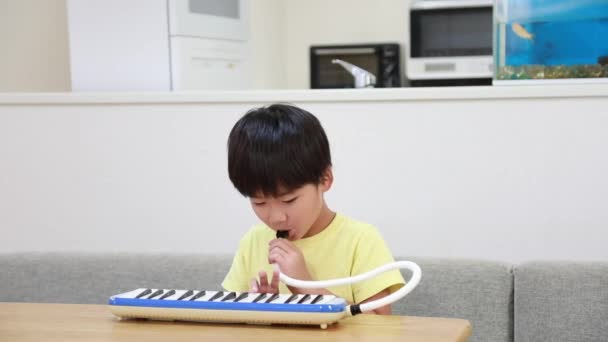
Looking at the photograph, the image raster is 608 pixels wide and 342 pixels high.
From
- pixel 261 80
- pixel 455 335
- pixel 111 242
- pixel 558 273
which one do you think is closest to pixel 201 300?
pixel 455 335

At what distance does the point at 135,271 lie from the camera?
1.91m

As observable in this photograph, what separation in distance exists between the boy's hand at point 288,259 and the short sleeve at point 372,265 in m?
0.10

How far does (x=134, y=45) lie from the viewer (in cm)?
294

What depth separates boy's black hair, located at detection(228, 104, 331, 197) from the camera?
1.39 metres

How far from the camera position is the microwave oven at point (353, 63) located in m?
4.36

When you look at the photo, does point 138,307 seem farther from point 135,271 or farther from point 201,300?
point 135,271

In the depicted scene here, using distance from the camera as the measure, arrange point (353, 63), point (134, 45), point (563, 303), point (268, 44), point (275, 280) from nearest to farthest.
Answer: point (275, 280) < point (563, 303) < point (134, 45) < point (268, 44) < point (353, 63)

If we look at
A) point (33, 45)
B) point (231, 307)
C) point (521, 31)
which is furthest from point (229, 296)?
point (33, 45)

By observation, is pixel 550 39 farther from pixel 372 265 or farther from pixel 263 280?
pixel 263 280

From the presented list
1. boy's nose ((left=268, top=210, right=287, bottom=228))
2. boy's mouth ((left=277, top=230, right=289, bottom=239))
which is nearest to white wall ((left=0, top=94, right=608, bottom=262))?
boy's mouth ((left=277, top=230, right=289, bottom=239))

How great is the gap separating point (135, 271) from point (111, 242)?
42cm

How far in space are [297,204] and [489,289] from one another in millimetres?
480

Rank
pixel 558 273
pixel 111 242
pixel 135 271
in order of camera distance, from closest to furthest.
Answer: pixel 558 273 < pixel 135 271 < pixel 111 242

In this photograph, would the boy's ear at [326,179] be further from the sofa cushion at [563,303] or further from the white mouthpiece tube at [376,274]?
the sofa cushion at [563,303]
